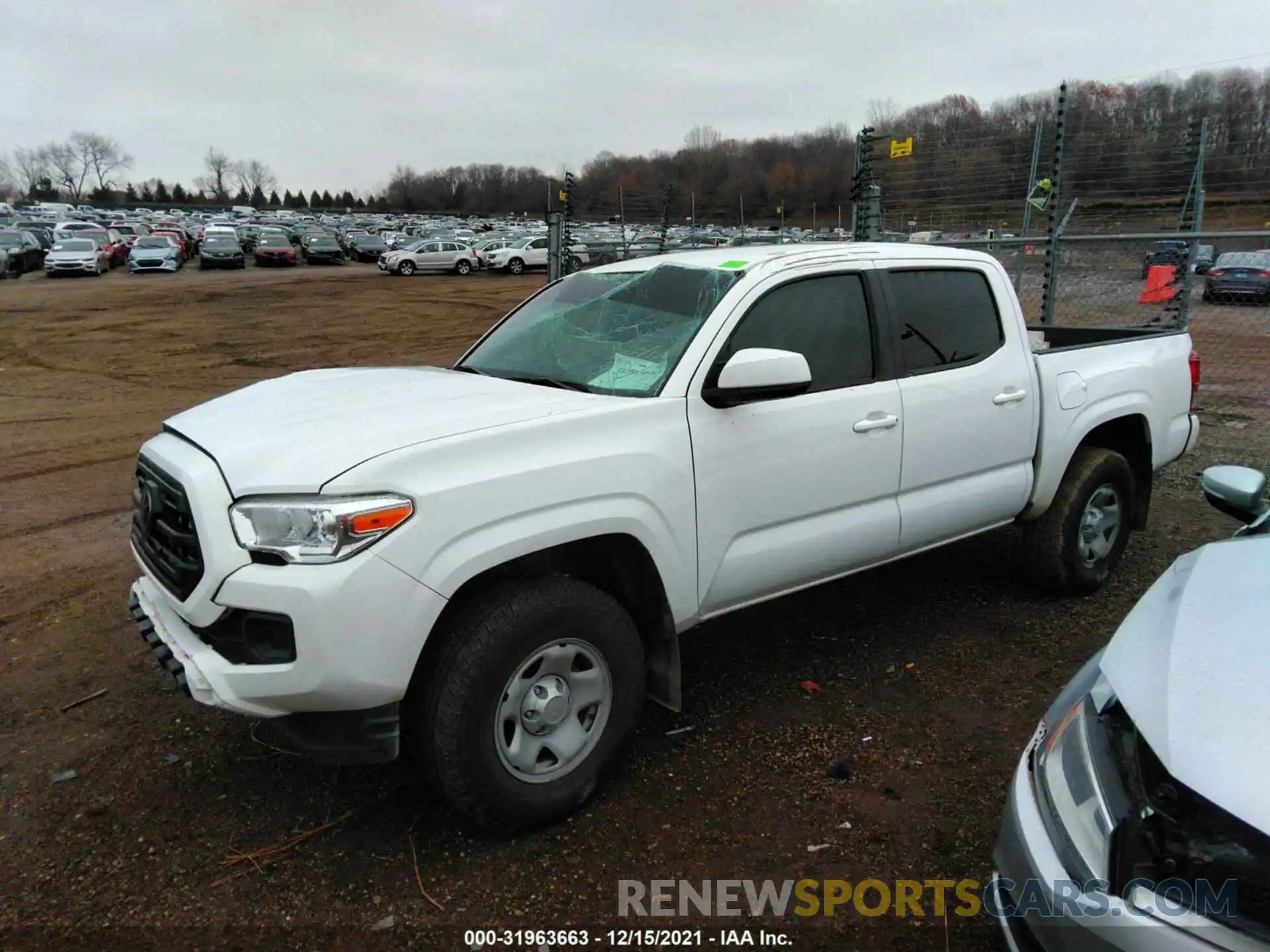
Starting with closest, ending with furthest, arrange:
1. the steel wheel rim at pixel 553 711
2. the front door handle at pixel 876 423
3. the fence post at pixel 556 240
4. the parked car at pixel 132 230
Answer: the steel wheel rim at pixel 553 711, the front door handle at pixel 876 423, the fence post at pixel 556 240, the parked car at pixel 132 230

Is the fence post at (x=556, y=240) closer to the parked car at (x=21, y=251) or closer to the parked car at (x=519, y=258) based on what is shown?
the parked car at (x=519, y=258)

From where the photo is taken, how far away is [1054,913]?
6.24 ft

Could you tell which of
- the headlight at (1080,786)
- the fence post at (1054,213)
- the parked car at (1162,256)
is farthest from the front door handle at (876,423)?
the parked car at (1162,256)

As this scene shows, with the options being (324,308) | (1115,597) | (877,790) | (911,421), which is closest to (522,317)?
(911,421)

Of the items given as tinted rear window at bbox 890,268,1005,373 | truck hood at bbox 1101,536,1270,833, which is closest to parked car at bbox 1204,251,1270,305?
tinted rear window at bbox 890,268,1005,373

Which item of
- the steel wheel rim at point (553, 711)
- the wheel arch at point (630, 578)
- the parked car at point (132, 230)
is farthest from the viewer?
the parked car at point (132, 230)

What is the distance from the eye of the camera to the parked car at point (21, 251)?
3206 centimetres

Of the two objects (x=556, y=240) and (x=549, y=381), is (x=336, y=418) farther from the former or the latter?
(x=556, y=240)

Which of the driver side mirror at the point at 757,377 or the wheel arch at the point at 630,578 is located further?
the driver side mirror at the point at 757,377

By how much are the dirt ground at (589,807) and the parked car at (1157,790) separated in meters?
0.70

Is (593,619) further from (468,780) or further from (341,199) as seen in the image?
(341,199)

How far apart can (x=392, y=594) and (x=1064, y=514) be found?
355cm

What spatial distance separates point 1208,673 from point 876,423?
1.83 metres

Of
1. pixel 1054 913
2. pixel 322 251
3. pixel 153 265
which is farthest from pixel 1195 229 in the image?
pixel 322 251
